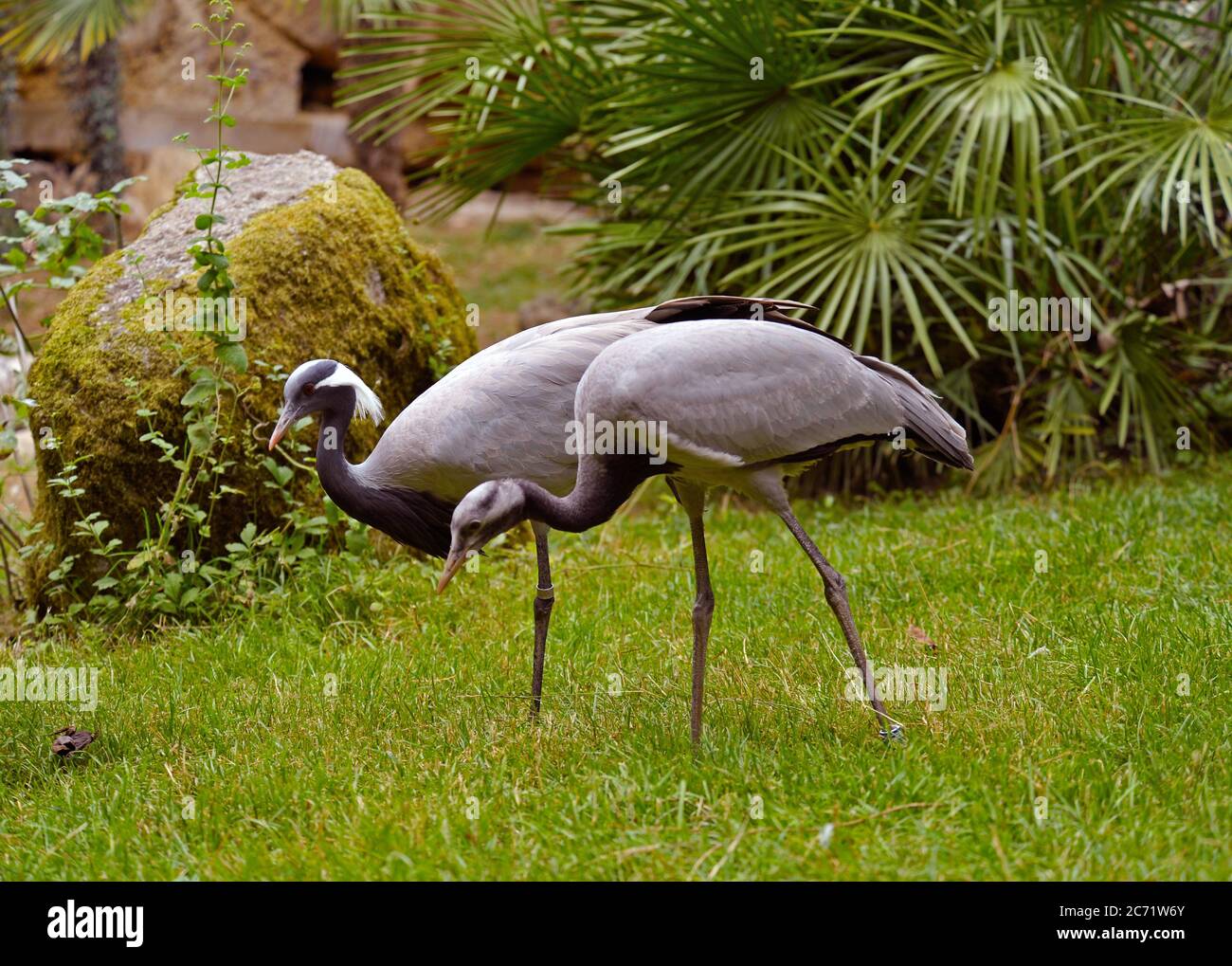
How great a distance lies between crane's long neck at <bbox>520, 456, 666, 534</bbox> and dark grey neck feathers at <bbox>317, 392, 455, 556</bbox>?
2.35 feet

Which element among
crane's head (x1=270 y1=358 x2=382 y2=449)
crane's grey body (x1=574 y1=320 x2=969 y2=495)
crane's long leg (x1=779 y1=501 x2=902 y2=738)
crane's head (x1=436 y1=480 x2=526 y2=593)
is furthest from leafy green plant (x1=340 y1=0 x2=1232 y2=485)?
crane's head (x1=436 y1=480 x2=526 y2=593)

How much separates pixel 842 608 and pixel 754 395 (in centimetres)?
70

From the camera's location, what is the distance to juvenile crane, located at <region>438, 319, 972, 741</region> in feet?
12.1

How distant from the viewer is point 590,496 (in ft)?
12.3

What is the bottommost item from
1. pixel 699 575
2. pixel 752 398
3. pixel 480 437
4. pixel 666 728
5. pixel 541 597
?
pixel 666 728

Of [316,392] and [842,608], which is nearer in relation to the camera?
[842,608]

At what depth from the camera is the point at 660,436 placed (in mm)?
3691

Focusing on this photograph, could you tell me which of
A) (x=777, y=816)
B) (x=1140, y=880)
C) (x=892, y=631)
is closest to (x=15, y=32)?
(x=892, y=631)

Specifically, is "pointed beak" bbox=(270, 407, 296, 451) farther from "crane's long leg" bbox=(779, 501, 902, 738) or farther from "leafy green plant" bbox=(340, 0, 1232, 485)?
"leafy green plant" bbox=(340, 0, 1232, 485)

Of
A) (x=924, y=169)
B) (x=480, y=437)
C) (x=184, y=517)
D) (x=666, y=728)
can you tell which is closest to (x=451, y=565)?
(x=480, y=437)

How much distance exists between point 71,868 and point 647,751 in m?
1.52

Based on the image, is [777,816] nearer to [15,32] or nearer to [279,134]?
[15,32]

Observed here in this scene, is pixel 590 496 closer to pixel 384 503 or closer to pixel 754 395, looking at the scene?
pixel 754 395

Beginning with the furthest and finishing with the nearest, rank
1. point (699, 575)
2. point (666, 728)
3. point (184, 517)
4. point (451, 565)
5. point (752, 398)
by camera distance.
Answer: point (184, 517), point (699, 575), point (666, 728), point (752, 398), point (451, 565)
